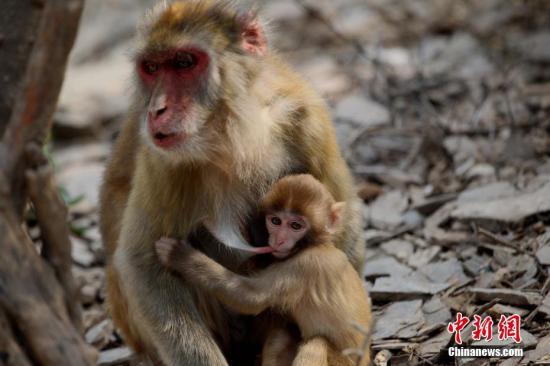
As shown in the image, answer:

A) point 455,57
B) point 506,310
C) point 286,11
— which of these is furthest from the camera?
point 286,11

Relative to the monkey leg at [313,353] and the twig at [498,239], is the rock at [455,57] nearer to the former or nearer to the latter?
the twig at [498,239]

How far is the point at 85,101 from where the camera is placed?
12.7 m

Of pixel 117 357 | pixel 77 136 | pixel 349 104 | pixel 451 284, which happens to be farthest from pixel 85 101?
pixel 451 284

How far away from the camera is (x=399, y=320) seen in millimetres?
6391

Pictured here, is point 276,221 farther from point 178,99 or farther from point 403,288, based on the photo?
point 403,288

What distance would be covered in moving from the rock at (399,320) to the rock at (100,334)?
2417 millimetres

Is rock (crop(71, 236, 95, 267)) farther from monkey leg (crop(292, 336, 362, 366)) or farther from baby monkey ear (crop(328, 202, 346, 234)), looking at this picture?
monkey leg (crop(292, 336, 362, 366))

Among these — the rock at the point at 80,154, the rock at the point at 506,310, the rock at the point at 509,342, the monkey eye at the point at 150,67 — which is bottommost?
the rock at the point at 509,342

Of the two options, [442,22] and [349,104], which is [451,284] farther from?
[442,22]

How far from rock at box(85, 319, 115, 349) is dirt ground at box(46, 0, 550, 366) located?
13 millimetres

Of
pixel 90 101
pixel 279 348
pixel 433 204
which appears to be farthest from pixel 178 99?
pixel 90 101

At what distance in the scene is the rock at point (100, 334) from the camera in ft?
23.2

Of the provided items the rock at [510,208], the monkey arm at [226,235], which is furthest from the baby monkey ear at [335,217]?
the rock at [510,208]

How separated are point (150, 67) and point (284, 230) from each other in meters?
1.39
